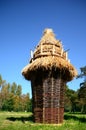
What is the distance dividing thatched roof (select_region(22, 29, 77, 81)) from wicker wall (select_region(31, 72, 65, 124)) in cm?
69

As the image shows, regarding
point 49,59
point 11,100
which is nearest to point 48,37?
point 49,59

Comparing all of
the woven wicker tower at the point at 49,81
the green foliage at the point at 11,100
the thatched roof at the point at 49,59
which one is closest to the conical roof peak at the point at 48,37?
the thatched roof at the point at 49,59

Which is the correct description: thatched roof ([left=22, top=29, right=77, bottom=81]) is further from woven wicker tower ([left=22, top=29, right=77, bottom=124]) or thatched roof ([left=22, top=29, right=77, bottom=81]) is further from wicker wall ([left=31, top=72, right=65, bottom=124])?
wicker wall ([left=31, top=72, right=65, bottom=124])

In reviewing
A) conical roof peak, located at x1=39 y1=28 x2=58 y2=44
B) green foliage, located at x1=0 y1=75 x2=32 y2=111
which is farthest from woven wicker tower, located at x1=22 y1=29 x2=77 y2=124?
green foliage, located at x1=0 y1=75 x2=32 y2=111

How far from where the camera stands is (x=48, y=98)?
16641 millimetres

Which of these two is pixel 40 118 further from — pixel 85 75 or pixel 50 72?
pixel 85 75

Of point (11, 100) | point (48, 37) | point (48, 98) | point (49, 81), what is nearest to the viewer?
point (48, 98)

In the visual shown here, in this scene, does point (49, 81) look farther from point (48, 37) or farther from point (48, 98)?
point (48, 37)

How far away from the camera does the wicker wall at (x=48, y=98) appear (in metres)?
16.5

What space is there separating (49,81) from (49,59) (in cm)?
148

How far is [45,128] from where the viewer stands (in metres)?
14.4

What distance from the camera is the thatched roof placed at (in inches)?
651

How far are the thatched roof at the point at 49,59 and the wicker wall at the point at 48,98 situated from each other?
69 centimetres

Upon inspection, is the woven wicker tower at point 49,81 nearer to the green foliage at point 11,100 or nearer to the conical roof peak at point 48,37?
the conical roof peak at point 48,37
